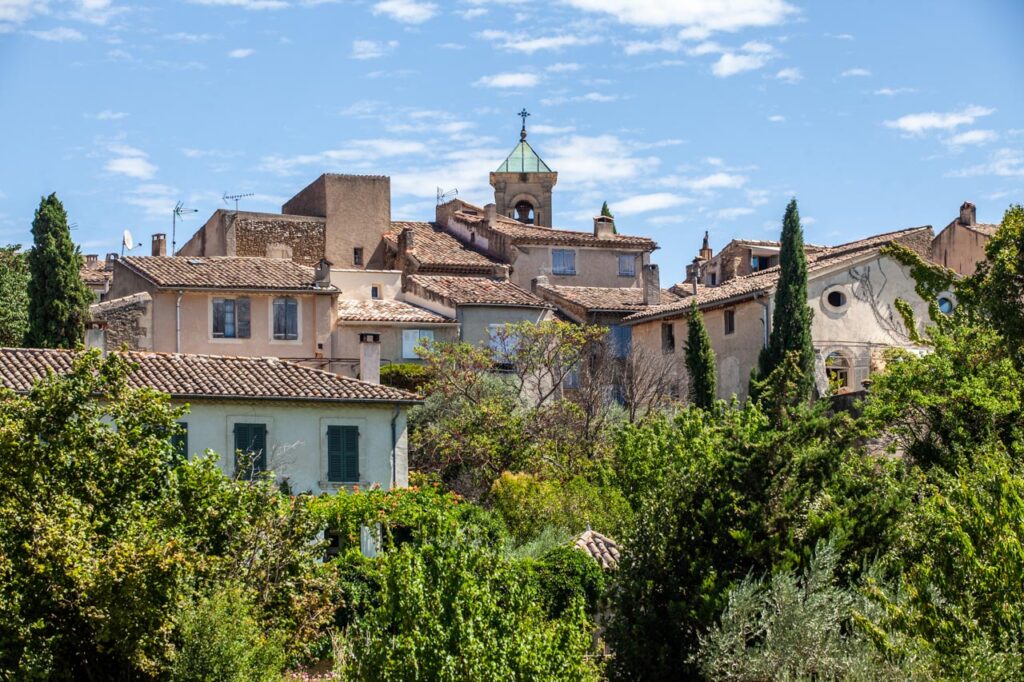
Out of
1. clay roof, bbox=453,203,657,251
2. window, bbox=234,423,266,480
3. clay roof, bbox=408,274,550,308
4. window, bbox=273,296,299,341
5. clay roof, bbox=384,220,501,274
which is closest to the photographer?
window, bbox=234,423,266,480

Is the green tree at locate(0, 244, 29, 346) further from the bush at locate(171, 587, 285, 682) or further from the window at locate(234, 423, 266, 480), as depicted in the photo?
the bush at locate(171, 587, 285, 682)

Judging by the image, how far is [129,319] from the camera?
50844 mm

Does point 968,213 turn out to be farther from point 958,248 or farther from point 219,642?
point 219,642

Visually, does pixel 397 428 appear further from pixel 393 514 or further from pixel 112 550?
pixel 112 550

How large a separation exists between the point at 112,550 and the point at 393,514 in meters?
13.7

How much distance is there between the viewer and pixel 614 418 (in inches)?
1891

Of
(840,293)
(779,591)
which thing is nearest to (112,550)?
(779,591)

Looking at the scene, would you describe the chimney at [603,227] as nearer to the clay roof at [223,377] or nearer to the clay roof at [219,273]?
the clay roof at [219,273]

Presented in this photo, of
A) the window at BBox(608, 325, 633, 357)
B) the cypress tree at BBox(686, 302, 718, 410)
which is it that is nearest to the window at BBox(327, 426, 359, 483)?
the cypress tree at BBox(686, 302, 718, 410)

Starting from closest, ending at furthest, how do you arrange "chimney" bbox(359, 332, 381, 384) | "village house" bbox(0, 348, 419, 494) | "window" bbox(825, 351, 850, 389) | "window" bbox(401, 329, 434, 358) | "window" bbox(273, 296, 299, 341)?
"village house" bbox(0, 348, 419, 494)
"chimney" bbox(359, 332, 381, 384)
"window" bbox(825, 351, 850, 389)
"window" bbox(273, 296, 299, 341)
"window" bbox(401, 329, 434, 358)

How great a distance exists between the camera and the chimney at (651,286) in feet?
203

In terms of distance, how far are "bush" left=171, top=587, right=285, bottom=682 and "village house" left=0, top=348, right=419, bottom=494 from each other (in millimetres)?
14985

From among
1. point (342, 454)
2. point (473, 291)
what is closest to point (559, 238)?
point (473, 291)

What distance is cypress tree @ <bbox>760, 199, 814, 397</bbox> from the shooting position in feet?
162
